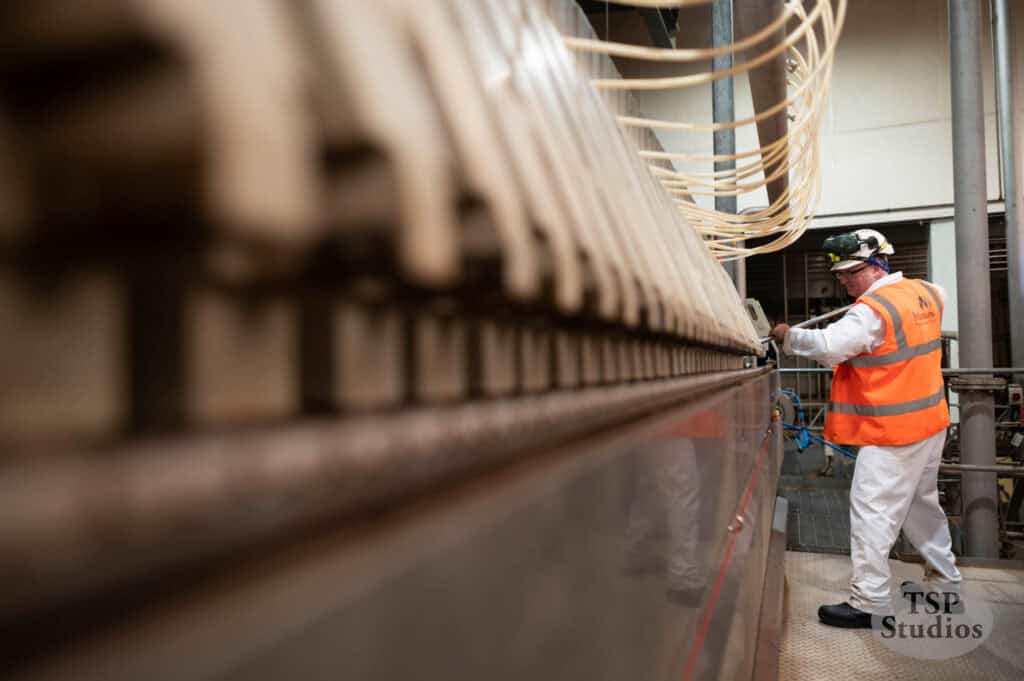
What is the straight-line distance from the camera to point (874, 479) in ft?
8.06

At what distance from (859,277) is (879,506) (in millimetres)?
843

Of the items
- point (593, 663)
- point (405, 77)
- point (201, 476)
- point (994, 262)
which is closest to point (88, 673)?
point (201, 476)

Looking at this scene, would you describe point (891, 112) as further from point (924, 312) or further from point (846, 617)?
point (846, 617)

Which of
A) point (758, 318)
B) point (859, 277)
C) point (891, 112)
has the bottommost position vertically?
point (758, 318)

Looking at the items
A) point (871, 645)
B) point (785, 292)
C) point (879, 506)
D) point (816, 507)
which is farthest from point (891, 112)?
point (871, 645)

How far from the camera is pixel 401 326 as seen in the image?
229 millimetres

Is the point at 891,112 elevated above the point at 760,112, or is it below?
above

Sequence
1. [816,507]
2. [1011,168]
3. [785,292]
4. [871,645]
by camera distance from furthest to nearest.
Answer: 1. [785,292]
2. [816,507]
3. [1011,168]
4. [871,645]

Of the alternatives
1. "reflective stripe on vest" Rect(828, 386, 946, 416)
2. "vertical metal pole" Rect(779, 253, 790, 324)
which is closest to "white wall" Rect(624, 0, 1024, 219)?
"vertical metal pole" Rect(779, 253, 790, 324)

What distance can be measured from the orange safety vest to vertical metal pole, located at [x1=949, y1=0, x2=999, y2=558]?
2.31 ft

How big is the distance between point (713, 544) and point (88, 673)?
810 mm

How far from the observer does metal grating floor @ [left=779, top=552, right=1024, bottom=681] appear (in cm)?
204

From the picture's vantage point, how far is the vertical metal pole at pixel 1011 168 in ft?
12.3

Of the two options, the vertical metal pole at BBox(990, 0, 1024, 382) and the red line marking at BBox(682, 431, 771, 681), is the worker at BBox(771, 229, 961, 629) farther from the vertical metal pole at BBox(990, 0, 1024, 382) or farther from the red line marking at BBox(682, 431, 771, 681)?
the vertical metal pole at BBox(990, 0, 1024, 382)
